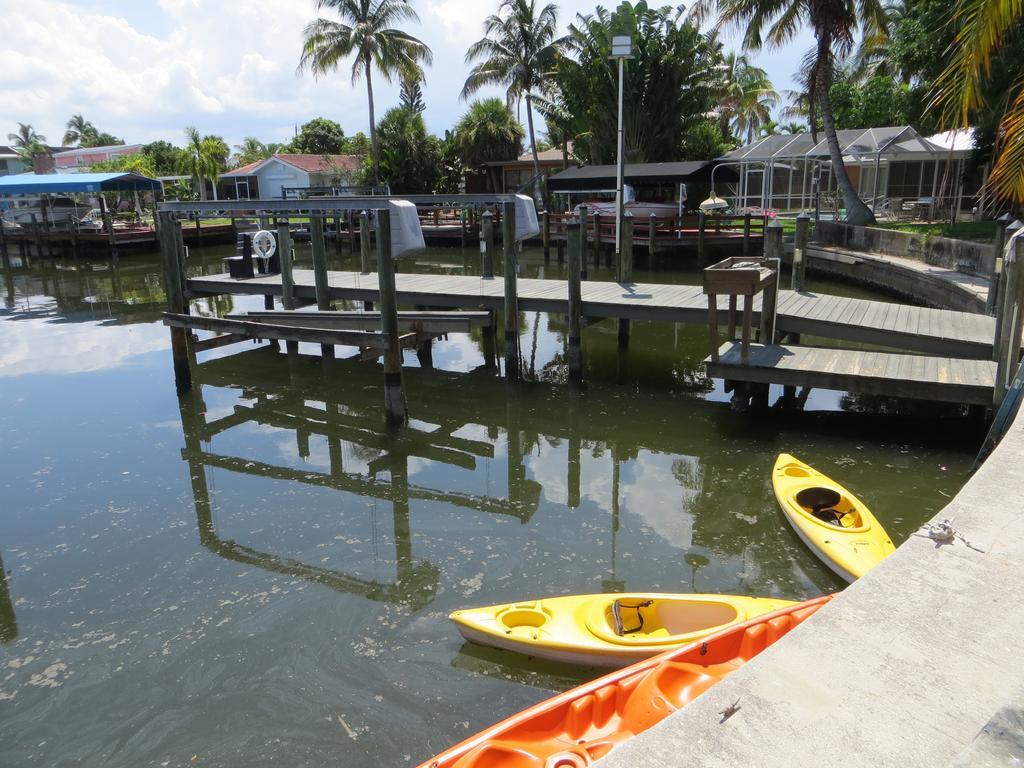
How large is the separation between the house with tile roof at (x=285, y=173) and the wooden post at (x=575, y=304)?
36218 mm

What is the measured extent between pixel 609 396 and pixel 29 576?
23.3ft

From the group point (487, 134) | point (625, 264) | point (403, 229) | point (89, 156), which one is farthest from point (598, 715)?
point (89, 156)

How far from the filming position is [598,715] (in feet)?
11.7

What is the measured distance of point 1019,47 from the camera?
16312 millimetres

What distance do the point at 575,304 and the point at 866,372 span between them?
13.9ft

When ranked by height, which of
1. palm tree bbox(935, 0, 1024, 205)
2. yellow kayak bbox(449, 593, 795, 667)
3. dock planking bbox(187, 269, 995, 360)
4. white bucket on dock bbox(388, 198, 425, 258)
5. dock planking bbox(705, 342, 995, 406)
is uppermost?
palm tree bbox(935, 0, 1024, 205)

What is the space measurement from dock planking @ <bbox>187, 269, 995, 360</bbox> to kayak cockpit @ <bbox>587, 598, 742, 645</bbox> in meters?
5.91

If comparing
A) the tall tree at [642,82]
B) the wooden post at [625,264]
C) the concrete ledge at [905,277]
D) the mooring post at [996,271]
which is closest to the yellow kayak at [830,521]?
the mooring post at [996,271]

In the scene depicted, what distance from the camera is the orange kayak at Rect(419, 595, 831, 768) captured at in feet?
11.0

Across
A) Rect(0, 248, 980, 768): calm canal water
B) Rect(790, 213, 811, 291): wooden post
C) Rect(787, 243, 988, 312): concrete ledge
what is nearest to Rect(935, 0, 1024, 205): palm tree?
Rect(0, 248, 980, 768): calm canal water

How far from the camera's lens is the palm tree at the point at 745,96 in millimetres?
50031

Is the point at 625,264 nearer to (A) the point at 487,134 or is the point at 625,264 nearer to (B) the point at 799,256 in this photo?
(B) the point at 799,256

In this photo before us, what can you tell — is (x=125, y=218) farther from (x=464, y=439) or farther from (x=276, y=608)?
(x=276, y=608)

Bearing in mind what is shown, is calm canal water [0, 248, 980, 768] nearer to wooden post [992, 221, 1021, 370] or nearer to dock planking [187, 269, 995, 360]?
dock planking [187, 269, 995, 360]
